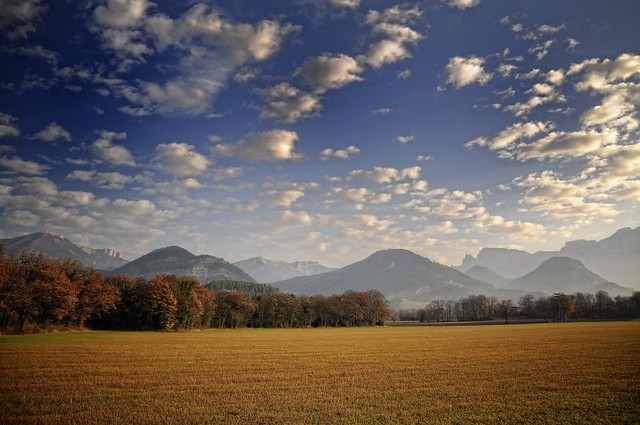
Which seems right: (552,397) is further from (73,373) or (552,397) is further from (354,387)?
(73,373)

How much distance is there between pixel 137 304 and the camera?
95625 mm

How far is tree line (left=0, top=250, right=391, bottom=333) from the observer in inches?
2628

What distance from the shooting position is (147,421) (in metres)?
14.9

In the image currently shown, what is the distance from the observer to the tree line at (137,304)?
66750mm

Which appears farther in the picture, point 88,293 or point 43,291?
point 88,293

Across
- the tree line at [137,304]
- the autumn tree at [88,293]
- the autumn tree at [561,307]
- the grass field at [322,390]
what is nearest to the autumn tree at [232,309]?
the tree line at [137,304]

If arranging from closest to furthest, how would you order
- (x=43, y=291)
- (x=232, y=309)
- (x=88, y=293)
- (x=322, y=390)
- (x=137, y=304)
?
(x=322, y=390), (x=43, y=291), (x=88, y=293), (x=137, y=304), (x=232, y=309)

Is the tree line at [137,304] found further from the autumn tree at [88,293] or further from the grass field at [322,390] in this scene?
the grass field at [322,390]

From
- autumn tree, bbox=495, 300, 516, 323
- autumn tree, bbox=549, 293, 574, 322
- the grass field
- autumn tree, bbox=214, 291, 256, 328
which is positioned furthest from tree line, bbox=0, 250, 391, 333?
autumn tree, bbox=549, 293, 574, 322

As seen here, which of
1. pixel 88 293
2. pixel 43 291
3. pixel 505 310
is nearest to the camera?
pixel 43 291

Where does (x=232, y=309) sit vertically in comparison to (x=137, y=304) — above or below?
below

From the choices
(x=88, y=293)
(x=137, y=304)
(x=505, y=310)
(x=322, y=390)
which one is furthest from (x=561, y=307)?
(x=88, y=293)

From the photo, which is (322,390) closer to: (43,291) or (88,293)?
(43,291)

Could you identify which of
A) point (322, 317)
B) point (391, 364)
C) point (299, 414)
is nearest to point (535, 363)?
point (391, 364)
